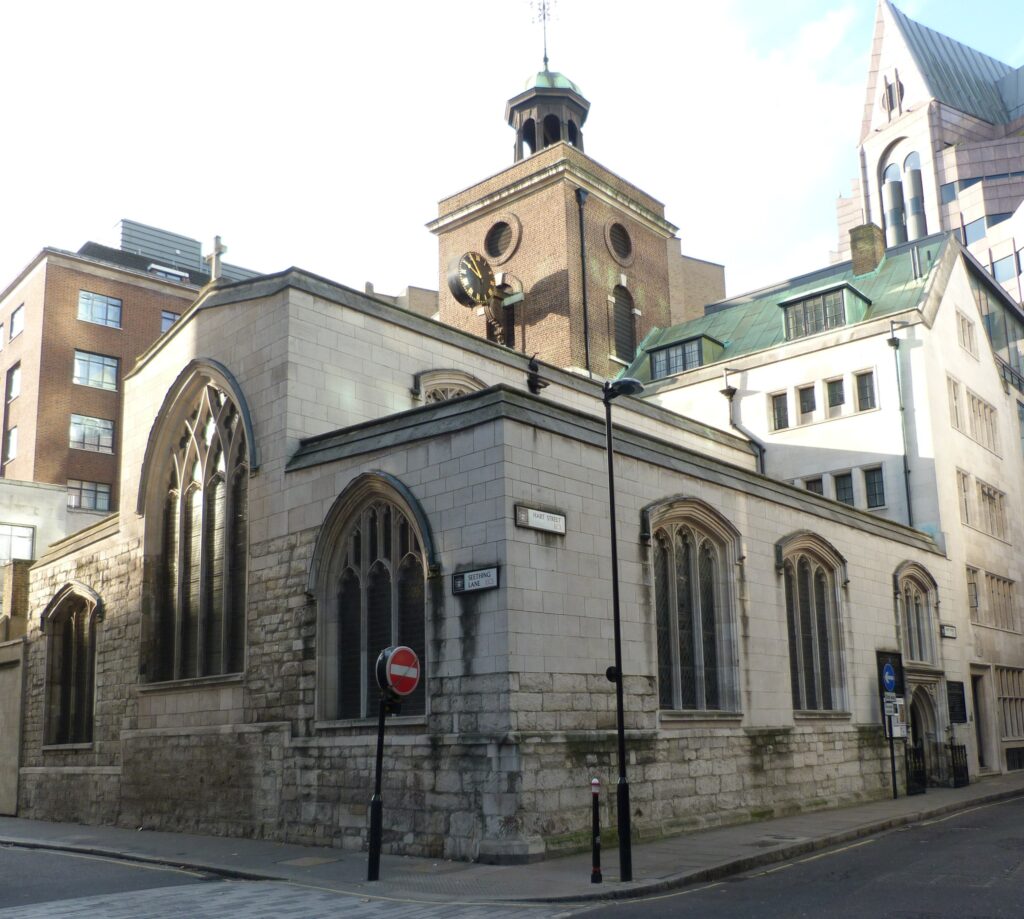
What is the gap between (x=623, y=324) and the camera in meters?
41.2

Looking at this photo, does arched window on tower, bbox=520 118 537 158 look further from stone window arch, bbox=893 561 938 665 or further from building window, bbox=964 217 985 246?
building window, bbox=964 217 985 246

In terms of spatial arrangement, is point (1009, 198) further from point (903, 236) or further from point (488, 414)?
point (488, 414)

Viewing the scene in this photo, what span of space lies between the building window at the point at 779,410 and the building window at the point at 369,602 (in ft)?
63.3

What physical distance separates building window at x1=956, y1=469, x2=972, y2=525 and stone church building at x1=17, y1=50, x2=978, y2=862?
3.97 meters

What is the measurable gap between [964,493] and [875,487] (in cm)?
339

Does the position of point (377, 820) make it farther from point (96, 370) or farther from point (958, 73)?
point (958, 73)

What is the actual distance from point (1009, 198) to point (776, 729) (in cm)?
7593

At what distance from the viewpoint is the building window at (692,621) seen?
64.1 ft

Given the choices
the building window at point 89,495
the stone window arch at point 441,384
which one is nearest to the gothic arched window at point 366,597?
the stone window arch at point 441,384

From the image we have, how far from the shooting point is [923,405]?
31.0m

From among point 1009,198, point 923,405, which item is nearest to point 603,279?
point 923,405

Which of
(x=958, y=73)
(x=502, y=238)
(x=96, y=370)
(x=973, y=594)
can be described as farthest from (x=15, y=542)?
(x=958, y=73)

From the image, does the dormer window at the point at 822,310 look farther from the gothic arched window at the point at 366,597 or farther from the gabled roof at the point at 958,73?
the gabled roof at the point at 958,73

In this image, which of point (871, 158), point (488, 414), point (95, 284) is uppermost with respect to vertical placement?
point (871, 158)
